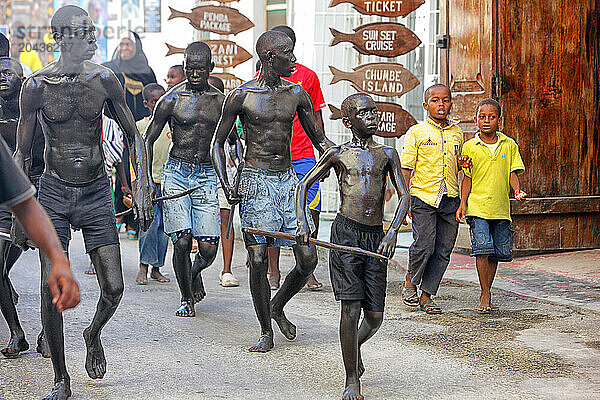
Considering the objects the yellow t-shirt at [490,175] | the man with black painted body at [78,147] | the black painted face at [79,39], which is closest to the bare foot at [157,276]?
the yellow t-shirt at [490,175]

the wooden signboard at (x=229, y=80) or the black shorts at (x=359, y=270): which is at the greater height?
the wooden signboard at (x=229, y=80)

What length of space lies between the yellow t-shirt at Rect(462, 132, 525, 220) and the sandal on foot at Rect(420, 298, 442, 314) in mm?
760

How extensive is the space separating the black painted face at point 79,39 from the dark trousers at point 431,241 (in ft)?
10.1

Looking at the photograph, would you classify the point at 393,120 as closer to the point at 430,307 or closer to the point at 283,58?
the point at 430,307

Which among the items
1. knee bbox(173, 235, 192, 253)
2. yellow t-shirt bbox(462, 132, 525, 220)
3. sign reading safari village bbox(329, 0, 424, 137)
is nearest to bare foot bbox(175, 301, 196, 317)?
knee bbox(173, 235, 192, 253)

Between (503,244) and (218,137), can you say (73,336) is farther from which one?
(503,244)

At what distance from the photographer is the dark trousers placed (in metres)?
7.75

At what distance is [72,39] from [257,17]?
9.11 meters

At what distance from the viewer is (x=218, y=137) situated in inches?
268

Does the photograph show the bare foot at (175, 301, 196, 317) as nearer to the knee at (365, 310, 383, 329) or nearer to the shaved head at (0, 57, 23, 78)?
the shaved head at (0, 57, 23, 78)

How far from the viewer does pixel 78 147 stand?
5.80 m

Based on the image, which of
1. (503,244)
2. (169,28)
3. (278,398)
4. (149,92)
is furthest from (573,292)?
(169,28)

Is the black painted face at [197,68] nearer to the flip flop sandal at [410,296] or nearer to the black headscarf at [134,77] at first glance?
the flip flop sandal at [410,296]

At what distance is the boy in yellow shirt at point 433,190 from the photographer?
305 inches
